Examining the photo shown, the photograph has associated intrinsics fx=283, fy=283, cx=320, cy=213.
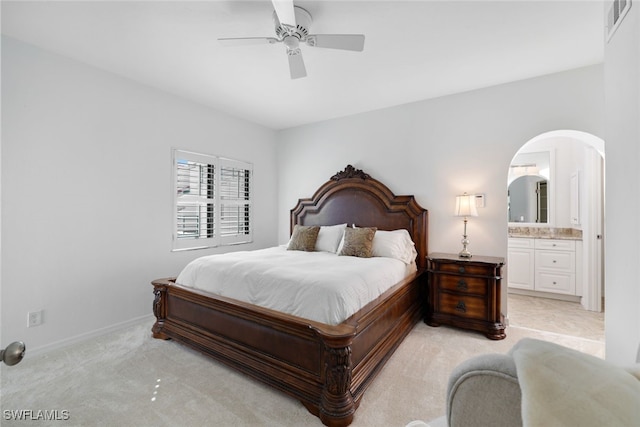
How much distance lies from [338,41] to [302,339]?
210 cm

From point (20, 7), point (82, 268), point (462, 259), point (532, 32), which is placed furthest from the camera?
point (462, 259)

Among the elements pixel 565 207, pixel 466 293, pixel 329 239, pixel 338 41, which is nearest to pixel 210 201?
pixel 329 239

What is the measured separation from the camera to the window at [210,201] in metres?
3.67

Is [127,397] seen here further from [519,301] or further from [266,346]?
[519,301]

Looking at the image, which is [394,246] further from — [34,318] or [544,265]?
[34,318]

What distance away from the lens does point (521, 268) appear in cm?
421

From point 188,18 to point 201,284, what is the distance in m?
2.19

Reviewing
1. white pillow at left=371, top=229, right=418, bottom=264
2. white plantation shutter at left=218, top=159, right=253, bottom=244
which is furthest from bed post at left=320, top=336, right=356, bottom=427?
white plantation shutter at left=218, top=159, right=253, bottom=244

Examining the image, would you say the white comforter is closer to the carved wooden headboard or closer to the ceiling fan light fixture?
the carved wooden headboard

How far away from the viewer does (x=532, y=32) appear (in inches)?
90.9

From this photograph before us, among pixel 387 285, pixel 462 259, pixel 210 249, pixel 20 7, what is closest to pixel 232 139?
pixel 210 249

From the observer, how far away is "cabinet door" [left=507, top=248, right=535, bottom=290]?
13.6 ft

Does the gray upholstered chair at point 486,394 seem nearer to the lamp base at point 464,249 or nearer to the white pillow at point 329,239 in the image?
the lamp base at point 464,249

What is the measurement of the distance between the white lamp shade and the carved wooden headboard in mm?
452
